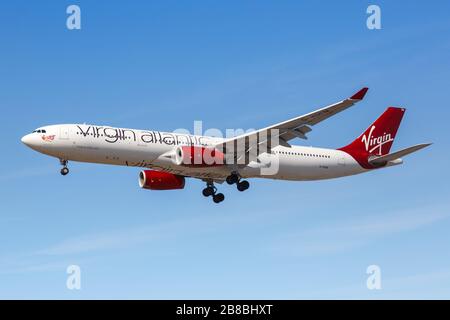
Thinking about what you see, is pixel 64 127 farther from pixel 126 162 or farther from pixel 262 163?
pixel 262 163

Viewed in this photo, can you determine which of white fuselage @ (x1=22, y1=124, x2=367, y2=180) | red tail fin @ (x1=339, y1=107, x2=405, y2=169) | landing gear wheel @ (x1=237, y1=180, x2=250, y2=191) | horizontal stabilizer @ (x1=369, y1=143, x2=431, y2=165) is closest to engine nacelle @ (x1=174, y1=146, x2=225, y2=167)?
white fuselage @ (x1=22, y1=124, x2=367, y2=180)

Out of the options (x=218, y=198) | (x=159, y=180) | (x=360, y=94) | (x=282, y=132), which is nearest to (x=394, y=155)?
(x=282, y=132)

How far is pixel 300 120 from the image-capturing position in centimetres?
4872

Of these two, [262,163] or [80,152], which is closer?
[80,152]

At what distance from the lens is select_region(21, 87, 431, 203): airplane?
5038 cm

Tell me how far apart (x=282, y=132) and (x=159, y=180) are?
997cm

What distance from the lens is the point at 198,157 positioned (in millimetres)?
51844

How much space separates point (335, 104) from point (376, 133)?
51.4 feet

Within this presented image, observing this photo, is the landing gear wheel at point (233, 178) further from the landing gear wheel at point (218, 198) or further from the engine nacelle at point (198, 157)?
the landing gear wheel at point (218, 198)

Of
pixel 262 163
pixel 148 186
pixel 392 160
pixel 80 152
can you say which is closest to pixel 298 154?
pixel 262 163

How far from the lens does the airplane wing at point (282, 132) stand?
46281 millimetres

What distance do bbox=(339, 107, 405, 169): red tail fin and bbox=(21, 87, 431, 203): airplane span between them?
8cm

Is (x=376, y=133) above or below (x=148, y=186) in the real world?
above

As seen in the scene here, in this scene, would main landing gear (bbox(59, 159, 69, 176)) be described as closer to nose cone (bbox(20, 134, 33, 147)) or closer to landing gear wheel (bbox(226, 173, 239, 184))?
nose cone (bbox(20, 134, 33, 147))
